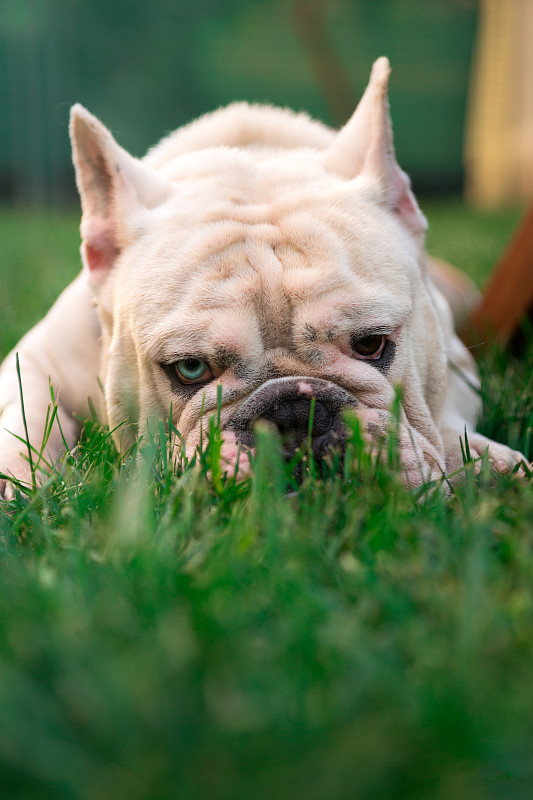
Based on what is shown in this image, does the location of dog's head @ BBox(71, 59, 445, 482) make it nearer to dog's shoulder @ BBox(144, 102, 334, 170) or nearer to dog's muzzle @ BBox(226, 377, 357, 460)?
dog's muzzle @ BBox(226, 377, 357, 460)

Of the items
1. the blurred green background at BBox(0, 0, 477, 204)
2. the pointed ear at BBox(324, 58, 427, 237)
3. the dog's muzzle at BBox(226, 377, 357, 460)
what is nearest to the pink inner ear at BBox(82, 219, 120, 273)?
the pointed ear at BBox(324, 58, 427, 237)

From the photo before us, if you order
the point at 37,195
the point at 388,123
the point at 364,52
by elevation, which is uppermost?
the point at 364,52

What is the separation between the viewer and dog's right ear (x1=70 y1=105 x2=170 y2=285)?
201 centimetres

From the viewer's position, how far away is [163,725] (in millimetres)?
758

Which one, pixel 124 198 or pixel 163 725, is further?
pixel 124 198

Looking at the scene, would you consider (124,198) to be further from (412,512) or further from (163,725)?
(163,725)

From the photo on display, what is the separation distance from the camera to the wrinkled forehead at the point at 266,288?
1733mm

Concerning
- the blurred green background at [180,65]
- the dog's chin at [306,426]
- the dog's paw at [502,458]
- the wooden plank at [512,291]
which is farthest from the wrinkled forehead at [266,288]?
the blurred green background at [180,65]

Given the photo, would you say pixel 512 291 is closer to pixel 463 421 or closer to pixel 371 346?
pixel 463 421

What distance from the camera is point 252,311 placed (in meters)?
1.75

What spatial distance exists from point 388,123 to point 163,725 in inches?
66.8

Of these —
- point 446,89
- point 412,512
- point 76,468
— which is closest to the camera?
point 412,512

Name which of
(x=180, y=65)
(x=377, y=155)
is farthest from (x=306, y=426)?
(x=180, y=65)

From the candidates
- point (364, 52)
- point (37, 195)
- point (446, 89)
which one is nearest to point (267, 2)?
point (364, 52)
